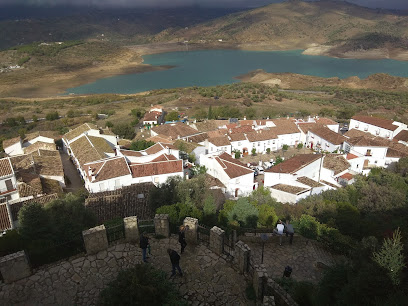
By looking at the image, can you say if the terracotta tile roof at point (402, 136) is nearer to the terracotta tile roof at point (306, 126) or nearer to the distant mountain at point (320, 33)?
the terracotta tile roof at point (306, 126)

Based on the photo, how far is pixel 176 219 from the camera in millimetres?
10688

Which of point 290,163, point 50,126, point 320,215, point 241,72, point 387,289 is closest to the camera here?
point 387,289

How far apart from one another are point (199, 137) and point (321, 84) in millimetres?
64433

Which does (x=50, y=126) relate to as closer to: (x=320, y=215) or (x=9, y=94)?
(x=320, y=215)

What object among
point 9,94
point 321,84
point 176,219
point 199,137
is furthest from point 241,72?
point 176,219

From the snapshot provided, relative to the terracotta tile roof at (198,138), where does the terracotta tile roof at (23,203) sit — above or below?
above

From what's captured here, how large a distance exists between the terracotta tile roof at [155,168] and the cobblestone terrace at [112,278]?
1379cm

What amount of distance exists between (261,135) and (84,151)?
19.1m

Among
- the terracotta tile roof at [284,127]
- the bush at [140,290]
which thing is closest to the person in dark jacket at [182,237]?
the bush at [140,290]

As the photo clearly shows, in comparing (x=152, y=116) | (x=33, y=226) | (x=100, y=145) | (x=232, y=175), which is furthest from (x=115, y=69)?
(x=33, y=226)

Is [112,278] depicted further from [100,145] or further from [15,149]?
[15,149]

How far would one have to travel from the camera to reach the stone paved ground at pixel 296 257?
34.9ft

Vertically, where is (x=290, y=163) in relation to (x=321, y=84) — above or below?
above

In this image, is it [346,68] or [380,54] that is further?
[380,54]
